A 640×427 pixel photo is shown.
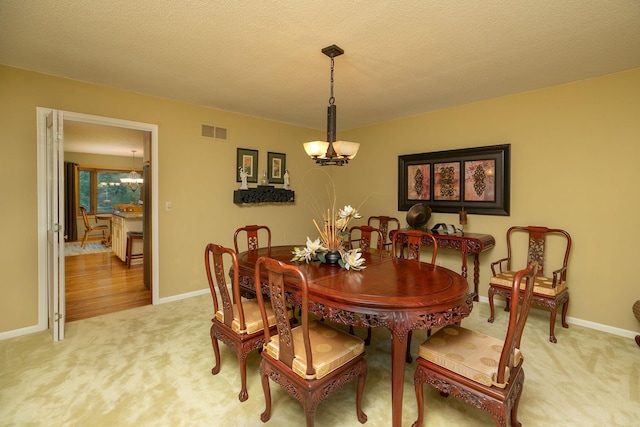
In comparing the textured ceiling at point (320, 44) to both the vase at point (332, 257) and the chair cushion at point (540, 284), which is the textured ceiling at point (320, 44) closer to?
the vase at point (332, 257)

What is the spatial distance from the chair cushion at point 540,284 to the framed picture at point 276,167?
333 centimetres

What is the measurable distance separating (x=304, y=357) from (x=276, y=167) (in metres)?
3.66

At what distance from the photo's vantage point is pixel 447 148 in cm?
411

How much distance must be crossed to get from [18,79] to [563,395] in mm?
5177

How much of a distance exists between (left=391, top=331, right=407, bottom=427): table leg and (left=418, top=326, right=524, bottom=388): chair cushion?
21 centimetres

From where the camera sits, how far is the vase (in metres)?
2.38

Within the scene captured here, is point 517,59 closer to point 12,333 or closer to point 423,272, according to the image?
point 423,272

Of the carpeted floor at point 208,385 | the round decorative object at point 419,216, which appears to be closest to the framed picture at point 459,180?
the round decorative object at point 419,216

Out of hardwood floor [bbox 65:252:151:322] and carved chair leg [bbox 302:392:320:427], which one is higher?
carved chair leg [bbox 302:392:320:427]

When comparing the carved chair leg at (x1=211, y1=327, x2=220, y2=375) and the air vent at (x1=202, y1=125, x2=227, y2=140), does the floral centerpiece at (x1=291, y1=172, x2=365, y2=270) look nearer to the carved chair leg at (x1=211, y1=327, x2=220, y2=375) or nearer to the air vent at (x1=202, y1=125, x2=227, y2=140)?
the carved chair leg at (x1=211, y1=327, x2=220, y2=375)

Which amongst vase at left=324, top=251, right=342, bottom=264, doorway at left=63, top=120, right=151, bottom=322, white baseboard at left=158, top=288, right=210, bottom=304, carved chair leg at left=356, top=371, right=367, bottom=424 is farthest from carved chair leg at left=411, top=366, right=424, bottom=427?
doorway at left=63, top=120, right=151, bottom=322

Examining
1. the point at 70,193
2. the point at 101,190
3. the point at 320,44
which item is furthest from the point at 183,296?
the point at 101,190

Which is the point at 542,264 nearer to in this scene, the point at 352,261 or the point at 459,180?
the point at 459,180

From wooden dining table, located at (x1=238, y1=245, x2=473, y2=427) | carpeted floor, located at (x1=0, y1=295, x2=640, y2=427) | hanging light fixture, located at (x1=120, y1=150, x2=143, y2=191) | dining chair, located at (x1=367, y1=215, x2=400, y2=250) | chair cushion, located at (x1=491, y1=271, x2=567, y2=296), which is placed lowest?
carpeted floor, located at (x1=0, y1=295, x2=640, y2=427)
